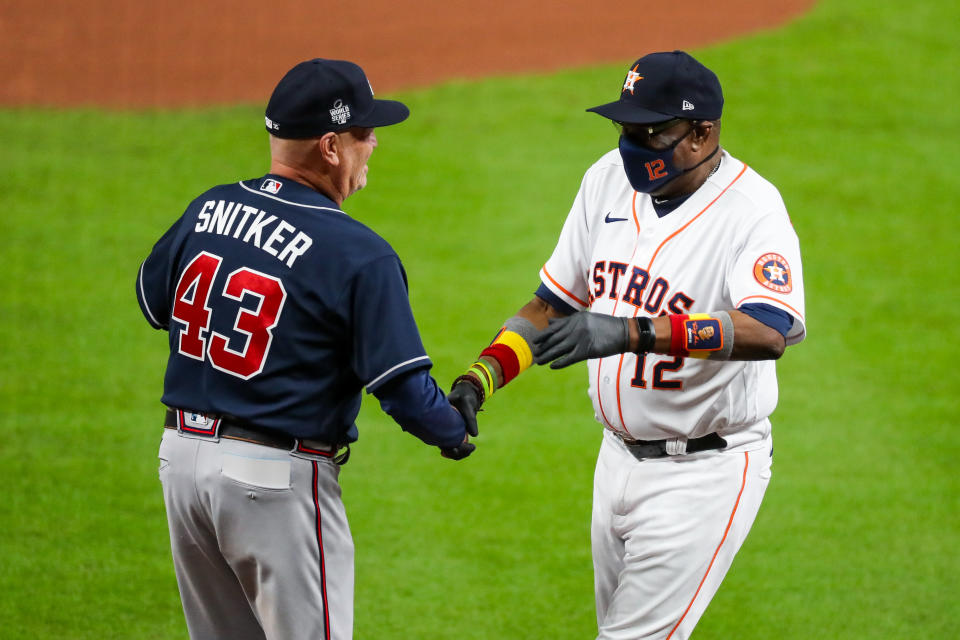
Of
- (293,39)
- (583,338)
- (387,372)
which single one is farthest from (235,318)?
(293,39)

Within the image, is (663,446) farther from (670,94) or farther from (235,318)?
(235,318)

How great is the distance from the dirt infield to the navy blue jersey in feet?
30.9

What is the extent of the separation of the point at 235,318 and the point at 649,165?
1.25m

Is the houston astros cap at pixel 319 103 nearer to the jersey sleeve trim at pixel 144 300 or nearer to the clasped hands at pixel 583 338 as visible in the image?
the jersey sleeve trim at pixel 144 300

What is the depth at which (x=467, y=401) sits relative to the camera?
3096mm

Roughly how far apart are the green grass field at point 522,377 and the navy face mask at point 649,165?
2.15 meters

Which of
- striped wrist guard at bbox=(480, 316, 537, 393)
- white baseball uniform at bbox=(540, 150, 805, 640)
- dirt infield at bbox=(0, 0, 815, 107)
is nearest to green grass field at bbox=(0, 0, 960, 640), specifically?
dirt infield at bbox=(0, 0, 815, 107)

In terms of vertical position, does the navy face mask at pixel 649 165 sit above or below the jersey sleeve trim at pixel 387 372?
above

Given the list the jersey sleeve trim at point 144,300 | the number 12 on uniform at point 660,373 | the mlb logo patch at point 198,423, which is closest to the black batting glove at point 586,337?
the number 12 on uniform at point 660,373

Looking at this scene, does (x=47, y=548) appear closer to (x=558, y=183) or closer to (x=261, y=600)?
(x=261, y=600)

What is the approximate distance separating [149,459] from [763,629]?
3.28 metres

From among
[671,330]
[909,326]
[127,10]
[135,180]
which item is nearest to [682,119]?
[671,330]

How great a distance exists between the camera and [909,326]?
7.78m

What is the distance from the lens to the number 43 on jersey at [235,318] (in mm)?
2717
